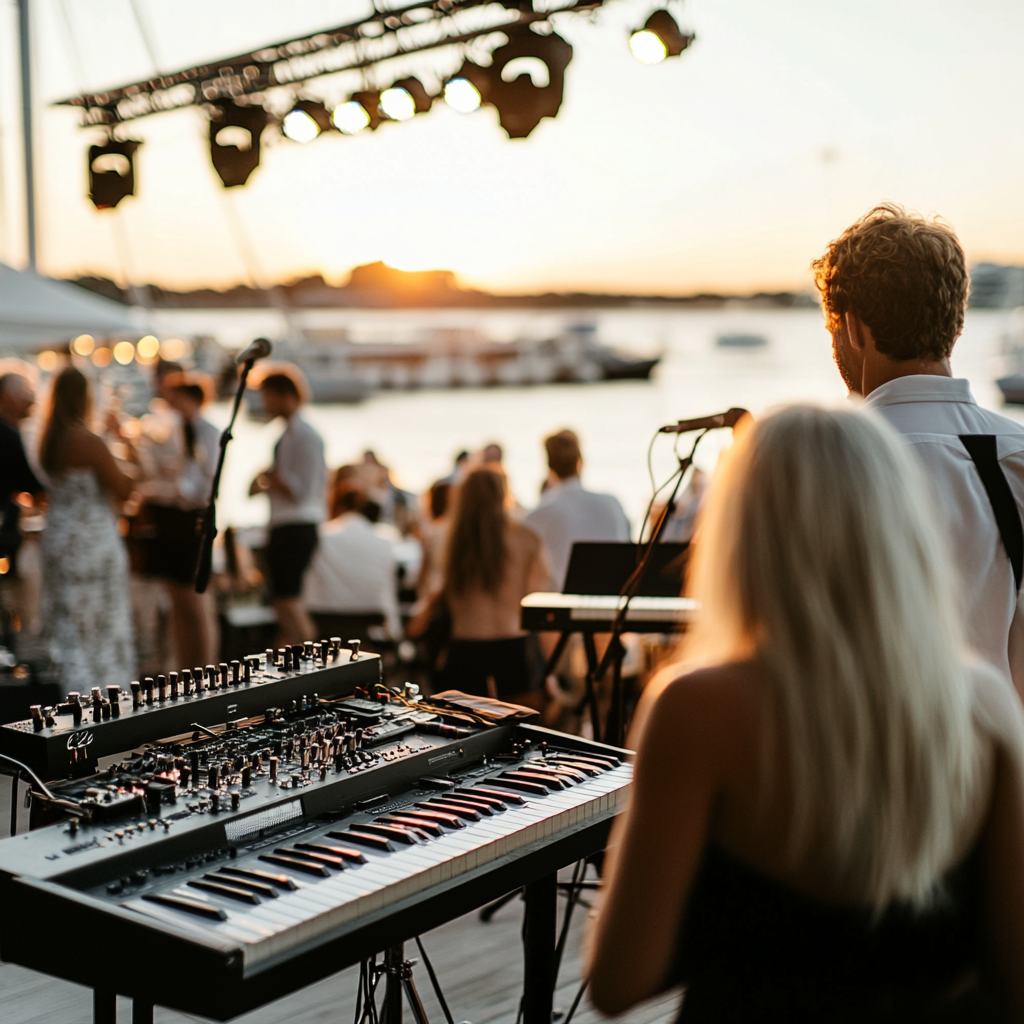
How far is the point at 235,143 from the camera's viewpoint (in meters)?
6.51

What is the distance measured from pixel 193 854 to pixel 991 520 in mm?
1308

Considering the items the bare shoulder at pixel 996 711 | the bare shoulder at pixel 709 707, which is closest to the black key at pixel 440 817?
the bare shoulder at pixel 709 707

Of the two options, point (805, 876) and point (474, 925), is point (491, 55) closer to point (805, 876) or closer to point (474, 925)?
point (474, 925)

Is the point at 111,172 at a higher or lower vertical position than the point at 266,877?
higher

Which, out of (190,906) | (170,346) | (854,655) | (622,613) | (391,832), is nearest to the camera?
(854,655)

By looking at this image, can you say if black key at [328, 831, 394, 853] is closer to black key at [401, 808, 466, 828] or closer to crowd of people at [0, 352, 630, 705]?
black key at [401, 808, 466, 828]

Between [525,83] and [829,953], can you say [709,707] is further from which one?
[525,83]

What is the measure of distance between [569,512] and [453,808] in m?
3.06

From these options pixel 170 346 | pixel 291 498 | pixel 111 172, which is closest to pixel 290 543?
pixel 291 498

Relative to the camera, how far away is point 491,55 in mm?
5012

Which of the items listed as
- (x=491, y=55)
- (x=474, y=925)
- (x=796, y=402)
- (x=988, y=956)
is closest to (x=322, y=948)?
(x=988, y=956)

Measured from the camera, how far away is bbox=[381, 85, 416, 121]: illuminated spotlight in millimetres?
5668

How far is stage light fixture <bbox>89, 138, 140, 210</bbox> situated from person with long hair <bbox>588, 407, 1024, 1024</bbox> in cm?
691

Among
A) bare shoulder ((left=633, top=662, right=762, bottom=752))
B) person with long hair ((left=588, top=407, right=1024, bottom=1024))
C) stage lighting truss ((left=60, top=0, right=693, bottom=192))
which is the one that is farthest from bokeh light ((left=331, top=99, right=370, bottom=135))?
bare shoulder ((left=633, top=662, right=762, bottom=752))
